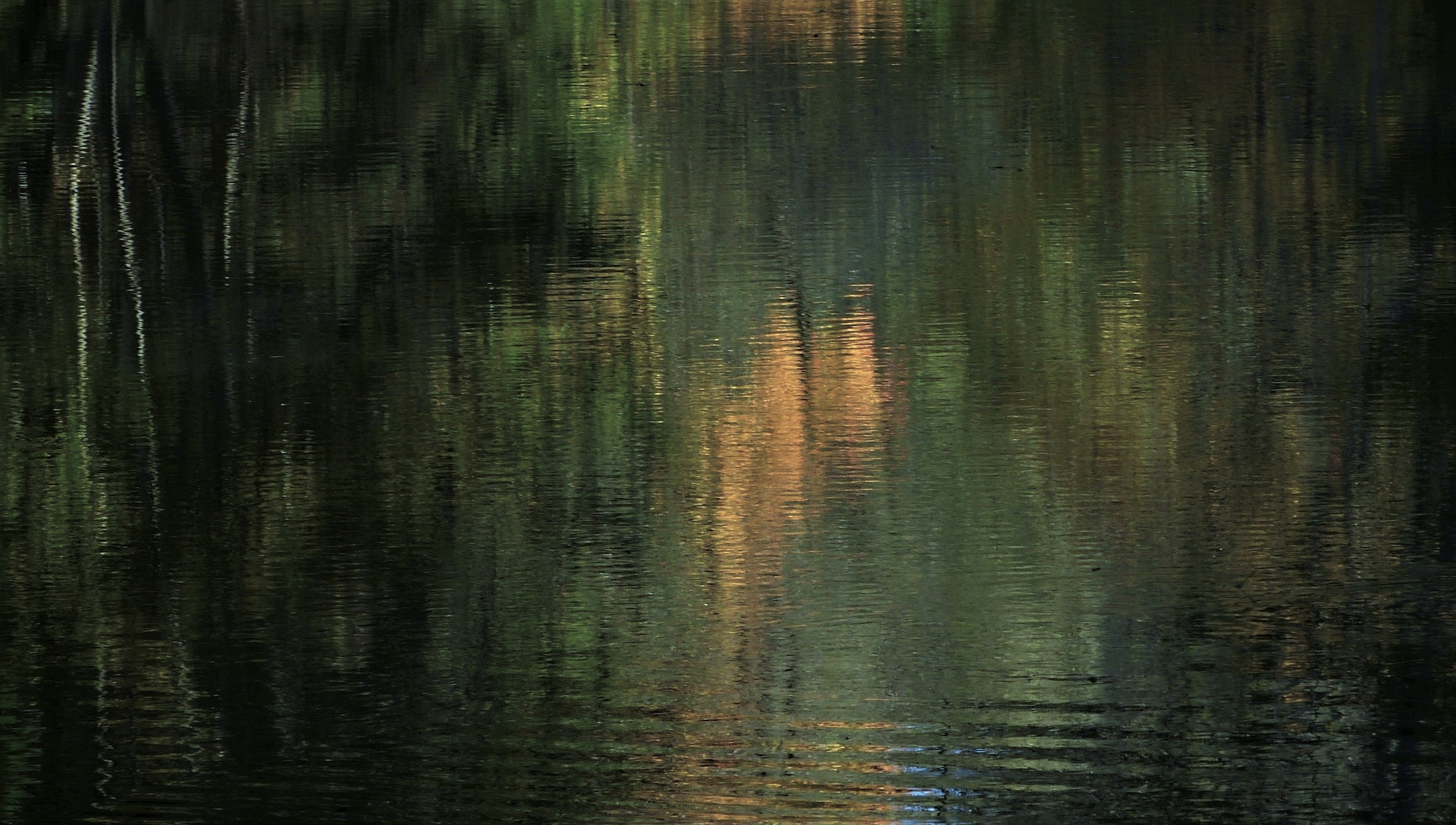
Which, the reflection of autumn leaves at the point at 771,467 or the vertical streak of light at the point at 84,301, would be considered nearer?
the vertical streak of light at the point at 84,301

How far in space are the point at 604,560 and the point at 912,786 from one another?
195cm

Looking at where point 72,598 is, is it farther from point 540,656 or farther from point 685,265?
point 685,265

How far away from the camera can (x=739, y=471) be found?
7641mm

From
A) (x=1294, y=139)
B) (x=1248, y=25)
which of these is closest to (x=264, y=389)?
(x=1294, y=139)

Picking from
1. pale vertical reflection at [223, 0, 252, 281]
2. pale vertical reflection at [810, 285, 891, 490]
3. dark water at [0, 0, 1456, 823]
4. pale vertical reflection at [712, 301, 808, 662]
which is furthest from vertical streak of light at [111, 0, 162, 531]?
pale vertical reflection at [810, 285, 891, 490]

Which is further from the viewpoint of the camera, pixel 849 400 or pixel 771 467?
pixel 849 400

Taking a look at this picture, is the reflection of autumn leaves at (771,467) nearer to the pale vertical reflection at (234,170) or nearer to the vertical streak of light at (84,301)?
the vertical streak of light at (84,301)

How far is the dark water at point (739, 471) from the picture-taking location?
5.41 metres

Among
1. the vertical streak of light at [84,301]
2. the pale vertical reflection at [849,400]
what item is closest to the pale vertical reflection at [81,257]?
the vertical streak of light at [84,301]

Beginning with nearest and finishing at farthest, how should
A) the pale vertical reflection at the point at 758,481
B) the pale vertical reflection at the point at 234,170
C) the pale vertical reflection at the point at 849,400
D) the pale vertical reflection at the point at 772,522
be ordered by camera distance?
the pale vertical reflection at the point at 772,522 < the pale vertical reflection at the point at 758,481 < the pale vertical reflection at the point at 849,400 < the pale vertical reflection at the point at 234,170

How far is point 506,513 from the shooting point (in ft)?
24.1

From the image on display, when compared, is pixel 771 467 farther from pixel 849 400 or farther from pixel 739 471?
pixel 849 400

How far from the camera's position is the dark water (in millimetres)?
5406

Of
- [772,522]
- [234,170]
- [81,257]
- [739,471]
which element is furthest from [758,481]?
[234,170]
